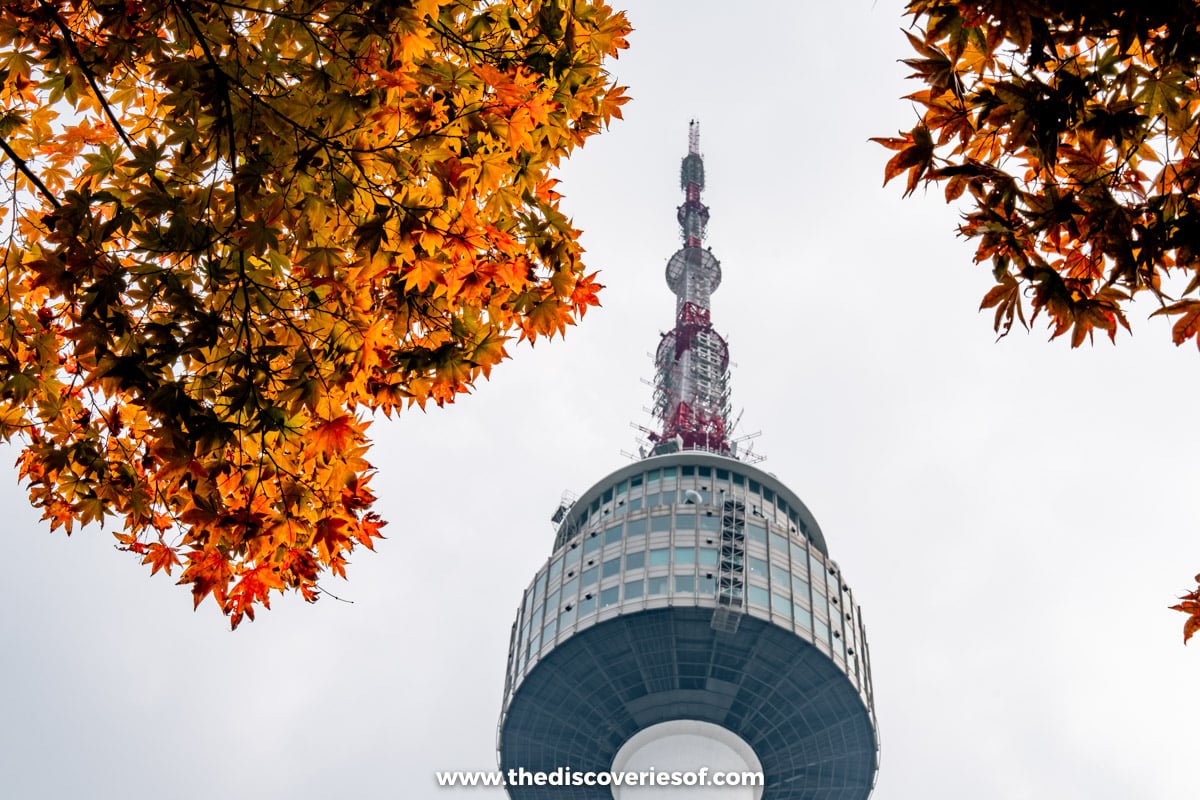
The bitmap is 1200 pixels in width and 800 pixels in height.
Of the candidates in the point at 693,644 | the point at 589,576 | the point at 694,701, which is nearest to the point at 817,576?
the point at 693,644

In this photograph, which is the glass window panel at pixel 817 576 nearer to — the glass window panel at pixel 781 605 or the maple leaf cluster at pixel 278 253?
the glass window panel at pixel 781 605

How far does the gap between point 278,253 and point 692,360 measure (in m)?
64.6

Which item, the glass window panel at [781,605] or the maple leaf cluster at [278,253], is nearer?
the maple leaf cluster at [278,253]

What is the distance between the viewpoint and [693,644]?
5028 cm

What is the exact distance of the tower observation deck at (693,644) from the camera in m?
50.3

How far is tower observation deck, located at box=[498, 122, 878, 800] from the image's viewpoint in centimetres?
5028

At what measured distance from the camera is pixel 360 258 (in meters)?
6.96

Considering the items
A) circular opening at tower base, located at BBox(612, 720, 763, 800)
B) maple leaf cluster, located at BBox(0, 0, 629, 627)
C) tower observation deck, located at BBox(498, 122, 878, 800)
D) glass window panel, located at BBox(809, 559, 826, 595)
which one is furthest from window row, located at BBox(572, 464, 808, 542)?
maple leaf cluster, located at BBox(0, 0, 629, 627)

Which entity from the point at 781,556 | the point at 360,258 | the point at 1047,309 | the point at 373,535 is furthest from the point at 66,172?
the point at 781,556

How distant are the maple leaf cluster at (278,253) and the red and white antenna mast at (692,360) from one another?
55.6m

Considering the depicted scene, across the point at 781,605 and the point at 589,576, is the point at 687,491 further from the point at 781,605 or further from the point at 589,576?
the point at 781,605

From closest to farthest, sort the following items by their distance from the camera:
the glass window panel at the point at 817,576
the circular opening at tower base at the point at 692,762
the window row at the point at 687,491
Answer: the circular opening at tower base at the point at 692,762
the glass window panel at the point at 817,576
the window row at the point at 687,491

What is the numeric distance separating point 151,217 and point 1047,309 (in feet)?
15.1

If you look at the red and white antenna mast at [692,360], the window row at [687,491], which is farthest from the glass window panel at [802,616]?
the red and white antenna mast at [692,360]
